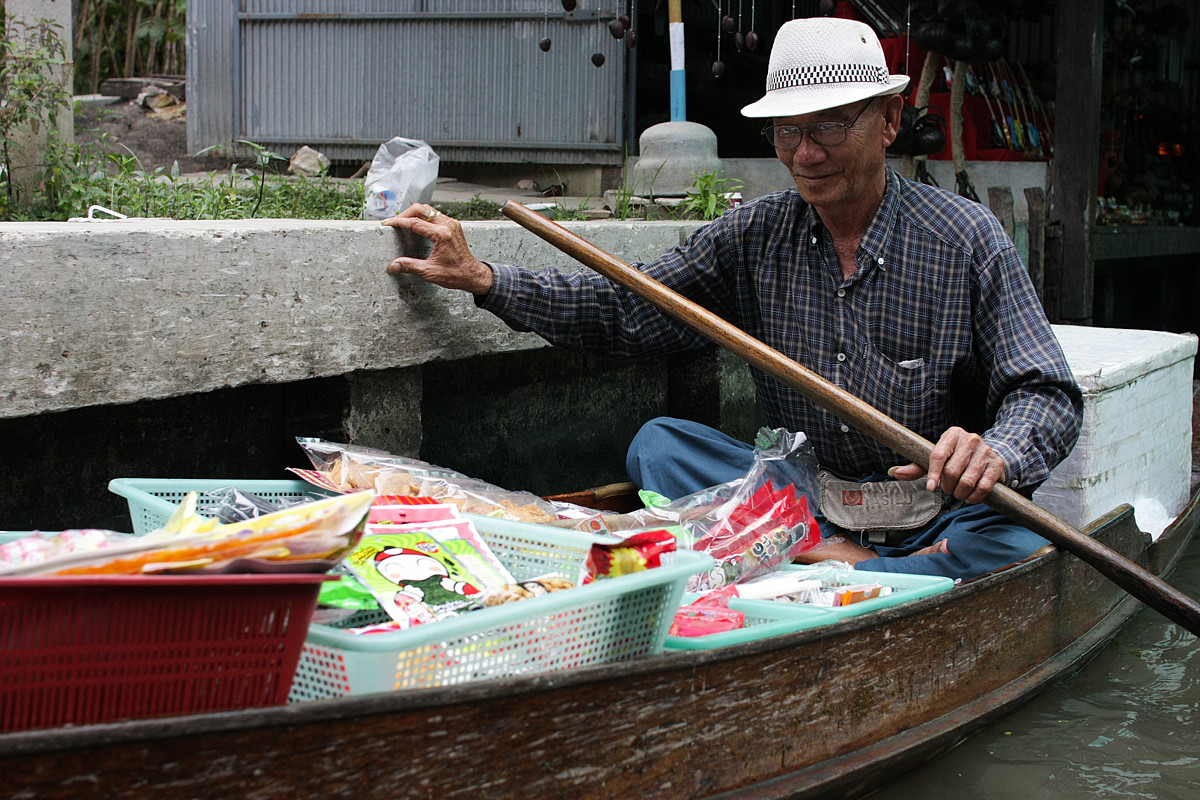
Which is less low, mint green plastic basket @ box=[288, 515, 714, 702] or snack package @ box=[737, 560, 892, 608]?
mint green plastic basket @ box=[288, 515, 714, 702]

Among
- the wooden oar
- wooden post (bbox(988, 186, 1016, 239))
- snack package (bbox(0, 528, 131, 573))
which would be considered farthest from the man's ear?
wooden post (bbox(988, 186, 1016, 239))

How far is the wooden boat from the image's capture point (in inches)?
50.1

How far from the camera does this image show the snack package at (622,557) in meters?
1.70

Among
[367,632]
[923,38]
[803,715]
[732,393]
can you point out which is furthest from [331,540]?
[923,38]

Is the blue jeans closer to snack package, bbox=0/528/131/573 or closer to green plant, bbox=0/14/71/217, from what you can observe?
snack package, bbox=0/528/131/573

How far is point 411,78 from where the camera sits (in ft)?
19.9

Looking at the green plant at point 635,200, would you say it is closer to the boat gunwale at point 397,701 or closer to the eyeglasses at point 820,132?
the eyeglasses at point 820,132

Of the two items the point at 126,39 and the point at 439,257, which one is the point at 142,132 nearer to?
the point at 126,39

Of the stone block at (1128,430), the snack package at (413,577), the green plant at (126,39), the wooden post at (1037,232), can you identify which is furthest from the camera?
the green plant at (126,39)

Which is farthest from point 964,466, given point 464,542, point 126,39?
point 126,39

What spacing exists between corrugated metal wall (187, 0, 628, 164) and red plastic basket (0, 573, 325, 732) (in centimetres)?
470

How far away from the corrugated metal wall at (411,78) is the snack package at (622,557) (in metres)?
4.25

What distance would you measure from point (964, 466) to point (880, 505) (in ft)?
1.82

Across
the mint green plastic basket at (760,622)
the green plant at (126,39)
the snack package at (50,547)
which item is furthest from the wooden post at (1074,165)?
the green plant at (126,39)
